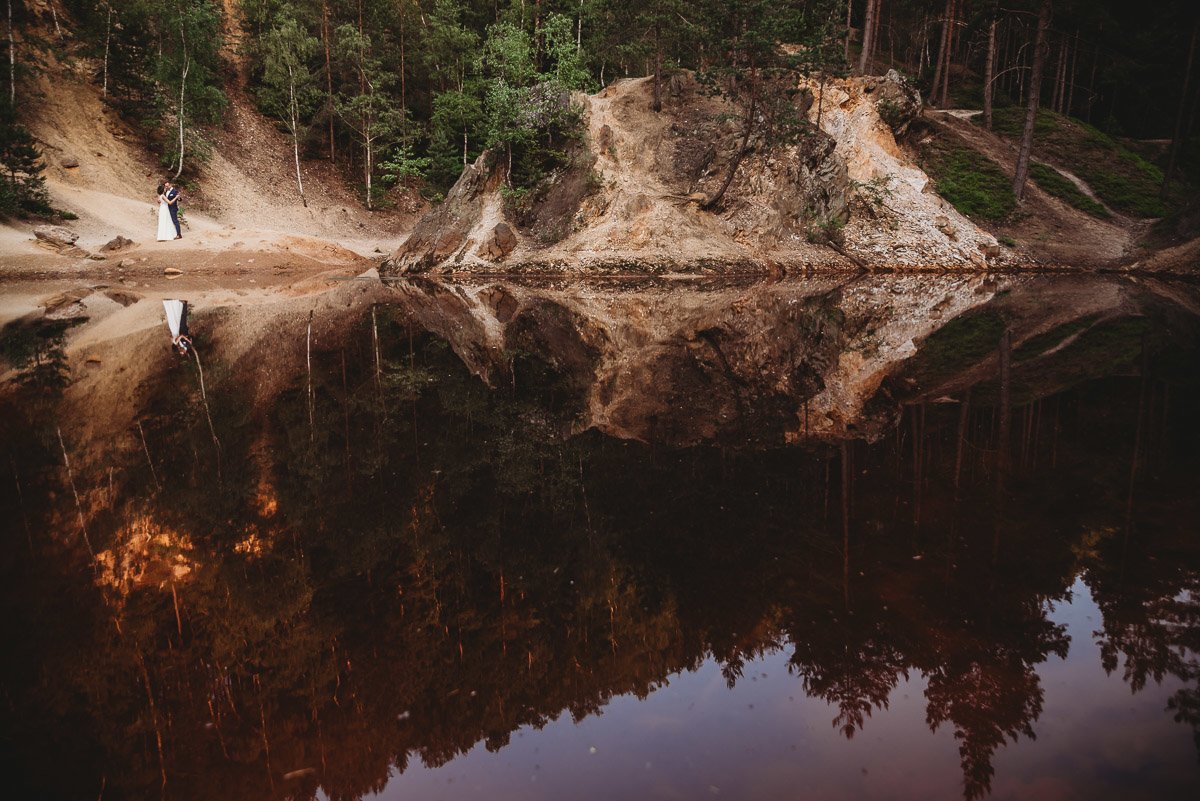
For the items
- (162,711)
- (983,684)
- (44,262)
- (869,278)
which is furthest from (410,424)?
(44,262)

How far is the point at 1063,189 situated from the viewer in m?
32.0

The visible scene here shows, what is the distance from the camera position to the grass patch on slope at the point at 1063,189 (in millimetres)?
31078

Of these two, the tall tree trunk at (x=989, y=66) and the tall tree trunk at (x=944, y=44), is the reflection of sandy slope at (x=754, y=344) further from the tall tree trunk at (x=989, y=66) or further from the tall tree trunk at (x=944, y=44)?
the tall tree trunk at (x=944, y=44)

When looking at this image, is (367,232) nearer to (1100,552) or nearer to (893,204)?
(893,204)

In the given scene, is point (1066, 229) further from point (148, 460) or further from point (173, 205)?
point (173, 205)

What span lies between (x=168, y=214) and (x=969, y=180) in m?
37.1

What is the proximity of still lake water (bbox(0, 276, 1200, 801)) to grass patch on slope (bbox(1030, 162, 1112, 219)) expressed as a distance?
2990cm

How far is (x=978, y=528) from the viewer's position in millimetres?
4199

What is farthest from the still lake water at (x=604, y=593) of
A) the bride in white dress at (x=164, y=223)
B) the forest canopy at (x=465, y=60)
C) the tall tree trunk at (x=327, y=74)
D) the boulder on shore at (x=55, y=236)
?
the tall tree trunk at (x=327, y=74)

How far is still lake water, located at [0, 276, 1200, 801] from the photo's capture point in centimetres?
249

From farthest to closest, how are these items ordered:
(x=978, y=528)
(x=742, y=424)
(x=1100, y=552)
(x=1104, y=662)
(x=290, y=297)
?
(x=290, y=297)
(x=742, y=424)
(x=978, y=528)
(x=1100, y=552)
(x=1104, y=662)

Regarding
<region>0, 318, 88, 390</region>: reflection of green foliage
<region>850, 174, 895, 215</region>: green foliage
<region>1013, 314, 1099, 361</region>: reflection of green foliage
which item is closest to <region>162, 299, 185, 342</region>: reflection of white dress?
<region>0, 318, 88, 390</region>: reflection of green foliage

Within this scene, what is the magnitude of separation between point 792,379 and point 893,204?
24038 mm

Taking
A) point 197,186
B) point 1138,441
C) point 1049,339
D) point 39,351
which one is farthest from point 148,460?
point 197,186
